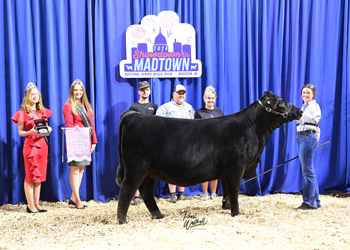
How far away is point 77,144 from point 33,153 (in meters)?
0.52

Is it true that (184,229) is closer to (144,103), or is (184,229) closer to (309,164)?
(309,164)

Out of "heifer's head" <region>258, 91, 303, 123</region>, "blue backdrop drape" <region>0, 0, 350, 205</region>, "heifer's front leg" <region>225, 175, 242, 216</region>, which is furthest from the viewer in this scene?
"blue backdrop drape" <region>0, 0, 350, 205</region>

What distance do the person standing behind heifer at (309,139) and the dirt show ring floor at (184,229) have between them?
19 cm

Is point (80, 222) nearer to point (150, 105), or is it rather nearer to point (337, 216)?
point (150, 105)

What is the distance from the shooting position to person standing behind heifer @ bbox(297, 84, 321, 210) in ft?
11.6

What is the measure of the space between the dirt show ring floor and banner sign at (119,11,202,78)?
1942 mm

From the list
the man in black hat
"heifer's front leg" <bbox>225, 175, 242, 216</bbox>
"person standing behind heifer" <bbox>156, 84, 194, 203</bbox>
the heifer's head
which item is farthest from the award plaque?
the heifer's head

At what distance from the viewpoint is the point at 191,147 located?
113 inches

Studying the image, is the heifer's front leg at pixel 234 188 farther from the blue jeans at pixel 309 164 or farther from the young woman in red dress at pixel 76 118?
the young woman in red dress at pixel 76 118

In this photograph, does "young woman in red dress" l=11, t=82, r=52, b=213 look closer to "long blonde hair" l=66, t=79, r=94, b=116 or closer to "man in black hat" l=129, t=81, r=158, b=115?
"long blonde hair" l=66, t=79, r=94, b=116

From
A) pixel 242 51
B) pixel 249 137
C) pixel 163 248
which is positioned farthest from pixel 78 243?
pixel 242 51

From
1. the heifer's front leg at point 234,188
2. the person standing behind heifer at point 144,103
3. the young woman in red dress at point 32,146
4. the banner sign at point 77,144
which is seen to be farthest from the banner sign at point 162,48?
the heifer's front leg at point 234,188

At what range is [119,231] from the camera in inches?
104

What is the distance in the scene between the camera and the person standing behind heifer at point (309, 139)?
354 cm
